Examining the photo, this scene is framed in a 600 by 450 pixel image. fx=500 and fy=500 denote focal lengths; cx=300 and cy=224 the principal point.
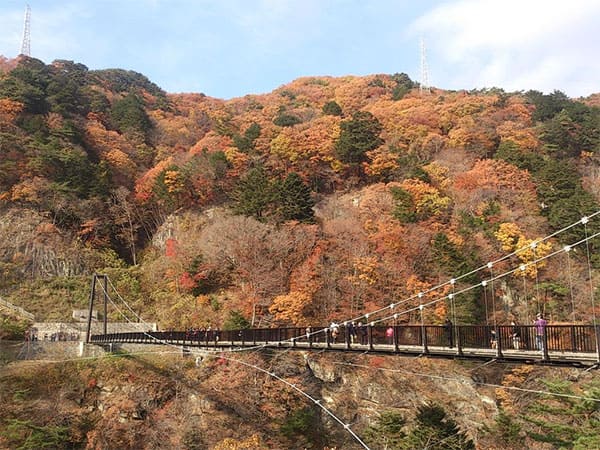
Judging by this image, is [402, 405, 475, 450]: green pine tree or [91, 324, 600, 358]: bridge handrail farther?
[402, 405, 475, 450]: green pine tree

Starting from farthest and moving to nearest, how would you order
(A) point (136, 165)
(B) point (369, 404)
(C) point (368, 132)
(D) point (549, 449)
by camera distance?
1. (A) point (136, 165)
2. (C) point (368, 132)
3. (B) point (369, 404)
4. (D) point (549, 449)

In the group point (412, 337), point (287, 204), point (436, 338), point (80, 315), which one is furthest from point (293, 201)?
point (412, 337)

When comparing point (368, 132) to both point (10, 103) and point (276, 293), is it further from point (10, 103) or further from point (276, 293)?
point (10, 103)

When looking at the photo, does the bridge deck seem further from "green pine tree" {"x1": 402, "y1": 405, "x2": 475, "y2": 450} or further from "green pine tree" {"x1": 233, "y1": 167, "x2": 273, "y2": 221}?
"green pine tree" {"x1": 233, "y1": 167, "x2": 273, "y2": 221}

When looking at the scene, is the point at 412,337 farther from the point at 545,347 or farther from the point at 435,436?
the point at 545,347

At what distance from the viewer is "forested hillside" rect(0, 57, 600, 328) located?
2452 cm

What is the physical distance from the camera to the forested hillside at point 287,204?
24.5 m

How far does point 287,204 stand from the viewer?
89.6 ft

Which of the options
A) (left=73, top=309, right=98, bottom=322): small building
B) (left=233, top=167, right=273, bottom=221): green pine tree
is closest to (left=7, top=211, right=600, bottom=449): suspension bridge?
(left=73, top=309, right=98, bottom=322): small building

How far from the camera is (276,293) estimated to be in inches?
936

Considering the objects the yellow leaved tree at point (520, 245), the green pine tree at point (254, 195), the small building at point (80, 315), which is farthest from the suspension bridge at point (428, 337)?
the green pine tree at point (254, 195)

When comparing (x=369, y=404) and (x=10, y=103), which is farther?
(x=10, y=103)

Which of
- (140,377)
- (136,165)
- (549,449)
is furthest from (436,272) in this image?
(136,165)

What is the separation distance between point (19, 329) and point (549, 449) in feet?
72.7
